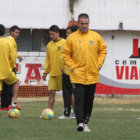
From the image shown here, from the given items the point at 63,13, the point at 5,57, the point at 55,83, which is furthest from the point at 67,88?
the point at 63,13

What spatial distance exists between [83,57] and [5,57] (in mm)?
3701

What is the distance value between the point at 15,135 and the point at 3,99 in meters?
7.29

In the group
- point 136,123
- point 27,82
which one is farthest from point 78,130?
point 27,82

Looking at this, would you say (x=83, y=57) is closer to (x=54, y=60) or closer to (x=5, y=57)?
(x=5, y=57)

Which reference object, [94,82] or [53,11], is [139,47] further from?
[94,82]

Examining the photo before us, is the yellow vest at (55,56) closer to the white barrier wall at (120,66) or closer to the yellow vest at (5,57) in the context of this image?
the yellow vest at (5,57)

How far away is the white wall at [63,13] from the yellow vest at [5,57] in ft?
34.0

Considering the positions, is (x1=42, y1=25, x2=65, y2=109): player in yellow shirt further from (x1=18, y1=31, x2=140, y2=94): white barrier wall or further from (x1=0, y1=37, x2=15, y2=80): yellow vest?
(x1=18, y1=31, x2=140, y2=94): white barrier wall

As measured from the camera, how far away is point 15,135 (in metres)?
11.6

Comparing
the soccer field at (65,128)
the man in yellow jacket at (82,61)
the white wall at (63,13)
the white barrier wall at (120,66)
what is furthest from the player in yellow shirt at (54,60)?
the white barrier wall at (120,66)

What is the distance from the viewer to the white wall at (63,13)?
25984 millimetres

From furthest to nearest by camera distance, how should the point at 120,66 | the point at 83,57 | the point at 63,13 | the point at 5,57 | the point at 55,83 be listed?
the point at 120,66, the point at 63,13, the point at 55,83, the point at 5,57, the point at 83,57

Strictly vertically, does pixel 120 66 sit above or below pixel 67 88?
below

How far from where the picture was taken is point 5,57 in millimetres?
15484
